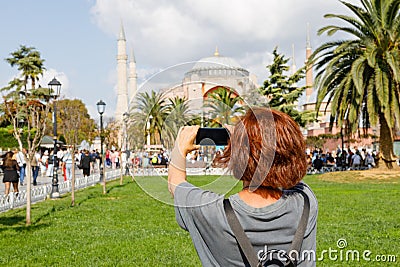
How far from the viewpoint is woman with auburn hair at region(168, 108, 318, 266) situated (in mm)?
1798

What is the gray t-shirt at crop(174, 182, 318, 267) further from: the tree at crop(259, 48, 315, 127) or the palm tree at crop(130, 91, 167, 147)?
the tree at crop(259, 48, 315, 127)

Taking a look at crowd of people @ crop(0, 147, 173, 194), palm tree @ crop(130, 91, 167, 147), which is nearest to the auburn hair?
crowd of people @ crop(0, 147, 173, 194)

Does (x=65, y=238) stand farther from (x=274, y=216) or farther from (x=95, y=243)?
(x=274, y=216)

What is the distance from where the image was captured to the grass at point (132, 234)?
6805 millimetres

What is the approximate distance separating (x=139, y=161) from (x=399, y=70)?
2038 cm

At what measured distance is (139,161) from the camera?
2.63m

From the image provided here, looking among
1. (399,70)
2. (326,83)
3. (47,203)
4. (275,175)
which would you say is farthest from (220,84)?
(326,83)

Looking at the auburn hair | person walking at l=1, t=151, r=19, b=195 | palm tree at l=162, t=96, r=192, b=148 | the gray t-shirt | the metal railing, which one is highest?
palm tree at l=162, t=96, r=192, b=148

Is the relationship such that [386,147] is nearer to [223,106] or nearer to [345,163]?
[345,163]

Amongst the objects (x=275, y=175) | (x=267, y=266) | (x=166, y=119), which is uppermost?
(x=166, y=119)

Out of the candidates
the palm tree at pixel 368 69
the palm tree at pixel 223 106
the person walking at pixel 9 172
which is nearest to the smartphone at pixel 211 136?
the palm tree at pixel 223 106

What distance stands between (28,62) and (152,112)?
49521mm

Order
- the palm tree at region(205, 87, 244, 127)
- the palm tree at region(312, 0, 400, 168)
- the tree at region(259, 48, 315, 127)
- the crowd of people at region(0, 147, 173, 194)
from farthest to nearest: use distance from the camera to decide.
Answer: the tree at region(259, 48, 315, 127)
the palm tree at region(312, 0, 400, 168)
the crowd of people at region(0, 147, 173, 194)
the palm tree at region(205, 87, 244, 127)

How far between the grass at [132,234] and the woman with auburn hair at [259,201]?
256 cm
